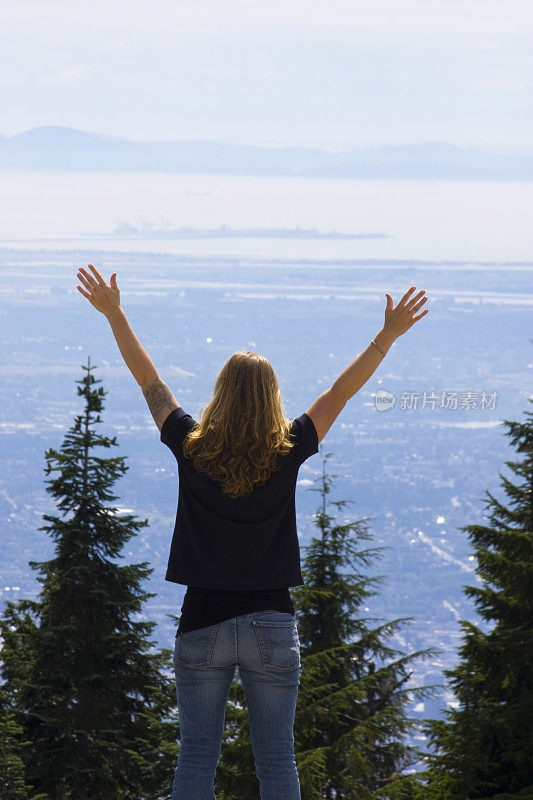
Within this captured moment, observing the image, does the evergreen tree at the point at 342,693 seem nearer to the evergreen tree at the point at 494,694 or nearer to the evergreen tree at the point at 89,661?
the evergreen tree at the point at 494,694

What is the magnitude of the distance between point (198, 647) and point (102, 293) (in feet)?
5.66

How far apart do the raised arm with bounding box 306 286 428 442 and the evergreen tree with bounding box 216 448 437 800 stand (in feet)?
23.8

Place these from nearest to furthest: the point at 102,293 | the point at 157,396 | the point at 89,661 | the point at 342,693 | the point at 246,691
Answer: the point at 246,691 < the point at 157,396 < the point at 102,293 < the point at 342,693 < the point at 89,661

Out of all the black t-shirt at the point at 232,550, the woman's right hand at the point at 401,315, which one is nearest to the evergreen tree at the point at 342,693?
the woman's right hand at the point at 401,315

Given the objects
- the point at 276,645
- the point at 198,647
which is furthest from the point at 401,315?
the point at 198,647

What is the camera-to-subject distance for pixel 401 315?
4.33m

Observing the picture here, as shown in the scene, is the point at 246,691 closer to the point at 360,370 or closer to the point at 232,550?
the point at 232,550

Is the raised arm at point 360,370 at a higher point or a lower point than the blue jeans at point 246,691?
higher

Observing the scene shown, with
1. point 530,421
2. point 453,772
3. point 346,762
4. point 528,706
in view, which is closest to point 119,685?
point 346,762

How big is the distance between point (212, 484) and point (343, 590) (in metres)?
11.6

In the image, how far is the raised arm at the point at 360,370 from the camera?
3.83 m

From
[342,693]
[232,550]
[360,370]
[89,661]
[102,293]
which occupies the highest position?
[102,293]

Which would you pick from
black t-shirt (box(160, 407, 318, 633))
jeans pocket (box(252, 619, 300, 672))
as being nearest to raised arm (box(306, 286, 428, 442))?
black t-shirt (box(160, 407, 318, 633))

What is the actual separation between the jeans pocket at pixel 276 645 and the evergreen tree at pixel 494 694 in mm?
6840
